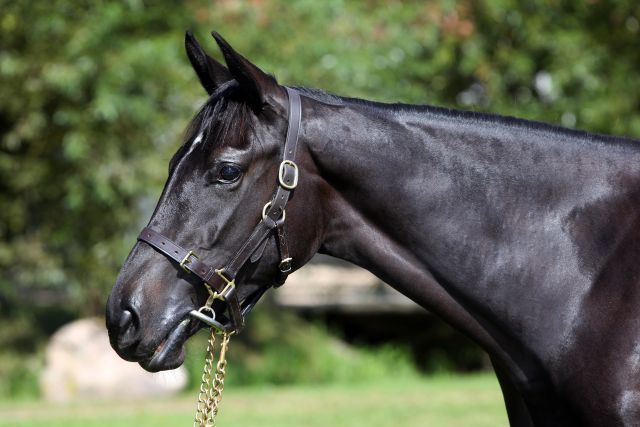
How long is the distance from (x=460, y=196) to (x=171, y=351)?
1.07 metres

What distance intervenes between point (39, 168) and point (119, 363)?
264cm

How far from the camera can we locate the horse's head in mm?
2844

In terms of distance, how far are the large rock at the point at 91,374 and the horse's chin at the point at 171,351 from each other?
759cm

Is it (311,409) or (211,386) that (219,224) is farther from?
(311,409)

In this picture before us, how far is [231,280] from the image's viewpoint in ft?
9.50

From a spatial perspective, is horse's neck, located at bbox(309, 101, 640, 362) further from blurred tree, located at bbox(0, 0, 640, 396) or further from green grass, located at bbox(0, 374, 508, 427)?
blurred tree, located at bbox(0, 0, 640, 396)

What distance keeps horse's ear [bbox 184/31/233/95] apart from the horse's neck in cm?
43

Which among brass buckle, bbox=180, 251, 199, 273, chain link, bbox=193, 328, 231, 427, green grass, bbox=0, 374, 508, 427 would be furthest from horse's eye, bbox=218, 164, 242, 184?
green grass, bbox=0, 374, 508, 427

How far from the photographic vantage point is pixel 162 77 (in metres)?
10.7

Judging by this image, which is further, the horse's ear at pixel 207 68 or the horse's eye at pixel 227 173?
the horse's ear at pixel 207 68

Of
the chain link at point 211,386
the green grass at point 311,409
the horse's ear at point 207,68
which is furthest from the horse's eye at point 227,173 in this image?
the green grass at point 311,409

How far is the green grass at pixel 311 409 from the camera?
8531 millimetres

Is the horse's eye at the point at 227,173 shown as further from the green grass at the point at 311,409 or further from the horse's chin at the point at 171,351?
the green grass at the point at 311,409

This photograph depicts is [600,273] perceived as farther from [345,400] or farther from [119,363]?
[119,363]
